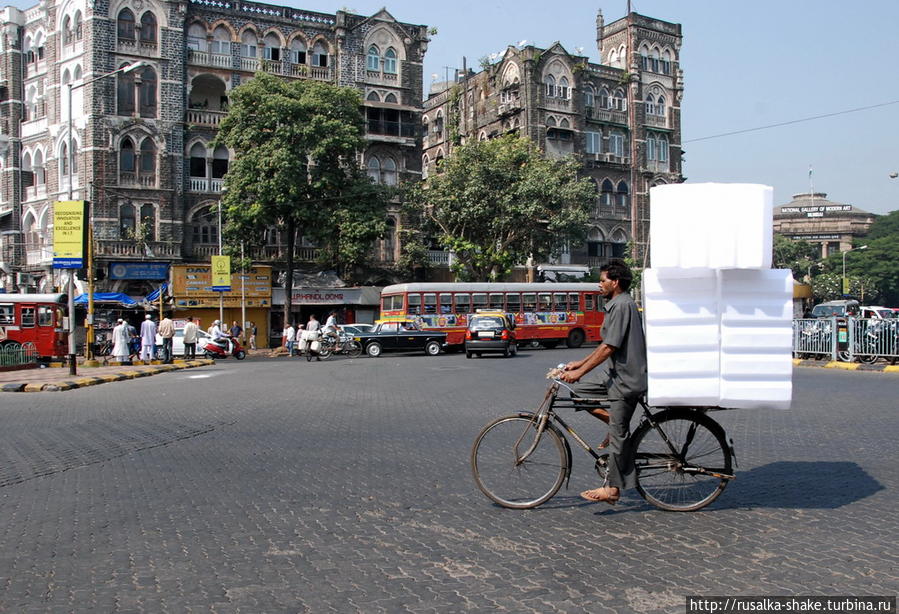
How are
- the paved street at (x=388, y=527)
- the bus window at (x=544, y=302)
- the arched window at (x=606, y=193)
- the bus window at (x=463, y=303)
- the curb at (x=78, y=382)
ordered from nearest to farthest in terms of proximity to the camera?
the paved street at (x=388, y=527) < the curb at (x=78, y=382) < the bus window at (x=463, y=303) < the bus window at (x=544, y=302) < the arched window at (x=606, y=193)

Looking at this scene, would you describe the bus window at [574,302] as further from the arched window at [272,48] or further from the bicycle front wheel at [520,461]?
the bicycle front wheel at [520,461]

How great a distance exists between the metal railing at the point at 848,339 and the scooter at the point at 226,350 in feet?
71.2

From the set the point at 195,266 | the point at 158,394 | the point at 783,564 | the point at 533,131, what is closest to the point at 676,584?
the point at 783,564

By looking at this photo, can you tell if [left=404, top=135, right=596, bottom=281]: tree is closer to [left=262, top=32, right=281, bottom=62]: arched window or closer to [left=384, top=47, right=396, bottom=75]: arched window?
[left=384, top=47, right=396, bottom=75]: arched window

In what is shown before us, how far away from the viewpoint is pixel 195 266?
42.2 meters

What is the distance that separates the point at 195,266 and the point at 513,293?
16553mm

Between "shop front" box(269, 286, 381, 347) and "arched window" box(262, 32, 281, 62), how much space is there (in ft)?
43.4

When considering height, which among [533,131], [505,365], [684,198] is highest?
[533,131]

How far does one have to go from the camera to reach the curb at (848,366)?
2193 centimetres

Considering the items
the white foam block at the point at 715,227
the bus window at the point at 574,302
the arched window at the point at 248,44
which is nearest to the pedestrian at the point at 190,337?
the bus window at the point at 574,302

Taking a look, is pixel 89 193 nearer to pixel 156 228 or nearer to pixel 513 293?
pixel 156 228

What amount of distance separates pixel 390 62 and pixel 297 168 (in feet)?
45.0

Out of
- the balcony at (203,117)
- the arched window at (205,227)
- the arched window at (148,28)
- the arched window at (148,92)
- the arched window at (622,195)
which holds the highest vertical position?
the arched window at (148,28)

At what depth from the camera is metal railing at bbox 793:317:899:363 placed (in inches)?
904
